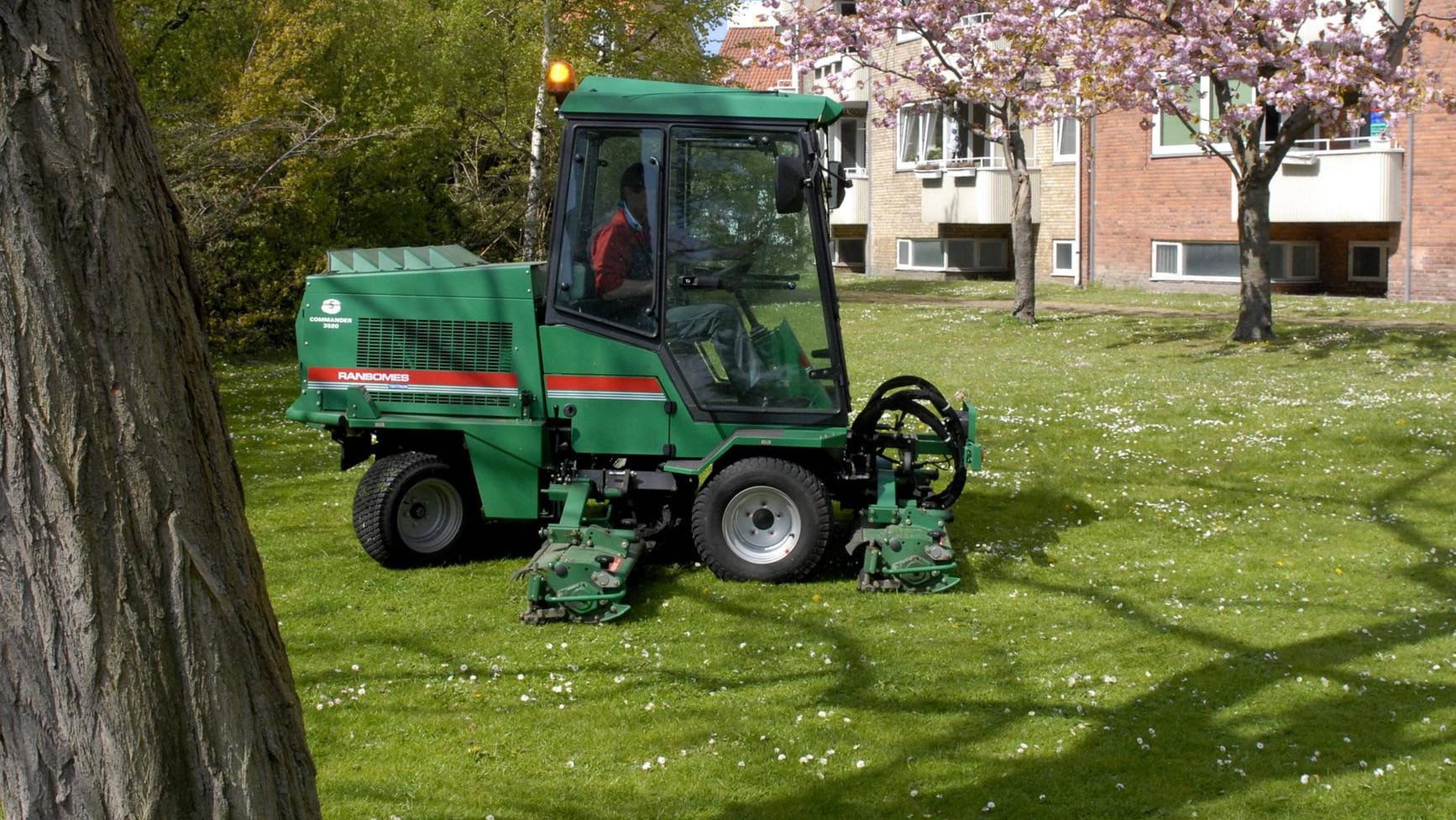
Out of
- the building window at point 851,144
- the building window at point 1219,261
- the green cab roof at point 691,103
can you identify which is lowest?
the building window at point 1219,261

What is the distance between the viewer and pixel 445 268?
28.7 ft

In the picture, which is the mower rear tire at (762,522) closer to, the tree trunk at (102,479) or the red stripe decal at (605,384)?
the red stripe decal at (605,384)

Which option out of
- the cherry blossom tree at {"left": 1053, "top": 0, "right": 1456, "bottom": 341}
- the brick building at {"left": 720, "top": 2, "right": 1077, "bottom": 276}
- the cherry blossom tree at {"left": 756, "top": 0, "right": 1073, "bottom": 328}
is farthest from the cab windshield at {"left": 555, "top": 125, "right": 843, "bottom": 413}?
the brick building at {"left": 720, "top": 2, "right": 1077, "bottom": 276}

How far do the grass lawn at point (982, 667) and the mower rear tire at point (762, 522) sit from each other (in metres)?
0.18

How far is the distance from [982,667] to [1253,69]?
548 inches

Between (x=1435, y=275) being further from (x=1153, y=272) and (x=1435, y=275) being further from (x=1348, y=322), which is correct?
(x=1153, y=272)

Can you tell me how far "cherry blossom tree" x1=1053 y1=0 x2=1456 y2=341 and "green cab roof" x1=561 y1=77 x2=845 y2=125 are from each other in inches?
459

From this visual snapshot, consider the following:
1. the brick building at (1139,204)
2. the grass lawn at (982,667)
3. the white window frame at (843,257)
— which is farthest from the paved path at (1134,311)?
the grass lawn at (982,667)

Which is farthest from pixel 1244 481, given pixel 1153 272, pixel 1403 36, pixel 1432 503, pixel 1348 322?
pixel 1153 272

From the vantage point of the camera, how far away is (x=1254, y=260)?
20281mm

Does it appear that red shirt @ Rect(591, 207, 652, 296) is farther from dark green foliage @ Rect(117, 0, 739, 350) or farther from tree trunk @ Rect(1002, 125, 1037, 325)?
tree trunk @ Rect(1002, 125, 1037, 325)

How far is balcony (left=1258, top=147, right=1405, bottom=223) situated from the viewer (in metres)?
26.1

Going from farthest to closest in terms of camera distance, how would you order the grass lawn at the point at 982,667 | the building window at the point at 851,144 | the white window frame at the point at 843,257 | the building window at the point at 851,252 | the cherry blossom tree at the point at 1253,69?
the building window at the point at 851,252
the white window frame at the point at 843,257
the building window at the point at 851,144
the cherry blossom tree at the point at 1253,69
the grass lawn at the point at 982,667

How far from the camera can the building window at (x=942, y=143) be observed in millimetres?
37500
